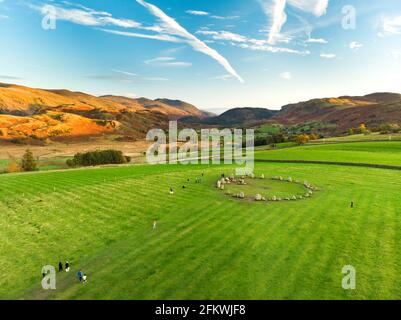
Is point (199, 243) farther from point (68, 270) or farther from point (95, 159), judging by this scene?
point (95, 159)

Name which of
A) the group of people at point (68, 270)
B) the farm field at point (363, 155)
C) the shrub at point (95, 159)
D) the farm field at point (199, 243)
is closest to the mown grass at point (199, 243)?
the farm field at point (199, 243)

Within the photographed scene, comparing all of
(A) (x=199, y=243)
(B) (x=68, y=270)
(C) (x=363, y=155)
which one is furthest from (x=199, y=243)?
(C) (x=363, y=155)

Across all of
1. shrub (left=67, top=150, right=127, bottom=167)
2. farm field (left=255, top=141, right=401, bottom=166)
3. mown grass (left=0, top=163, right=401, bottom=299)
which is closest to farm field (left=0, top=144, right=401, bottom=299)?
mown grass (left=0, top=163, right=401, bottom=299)
